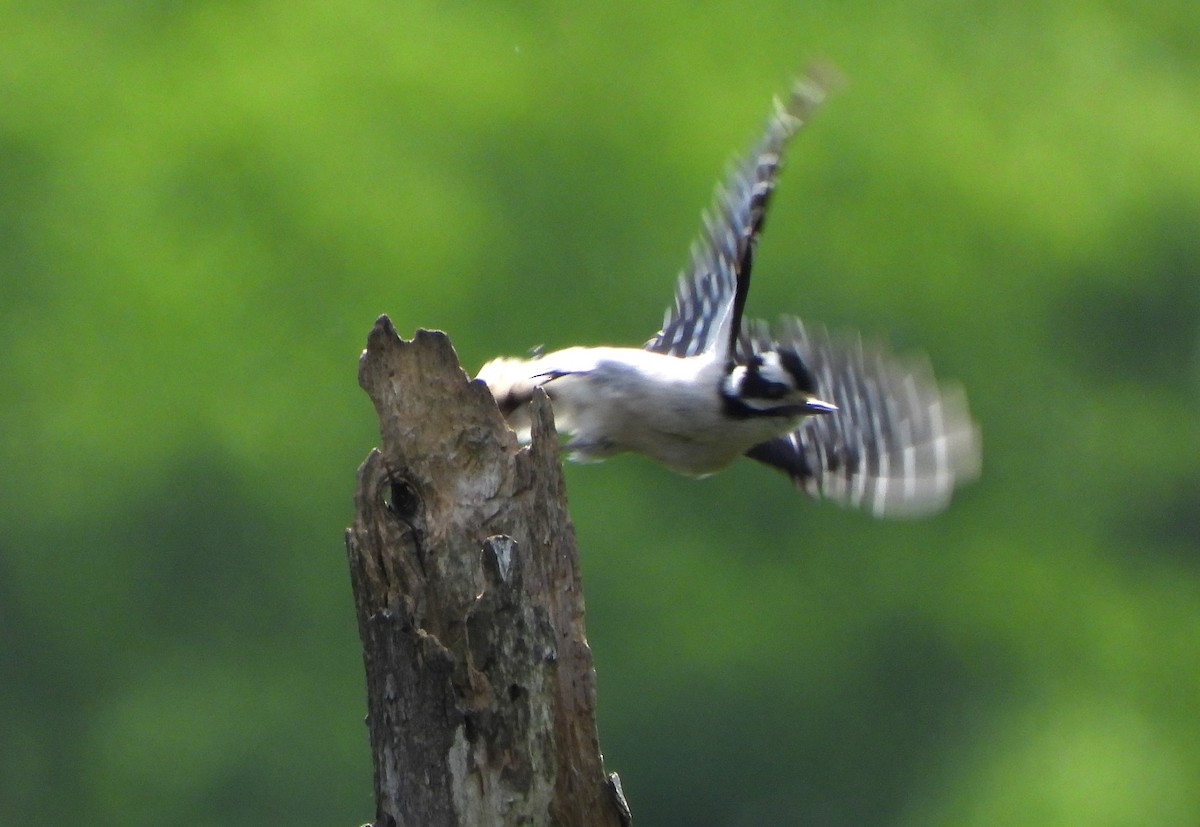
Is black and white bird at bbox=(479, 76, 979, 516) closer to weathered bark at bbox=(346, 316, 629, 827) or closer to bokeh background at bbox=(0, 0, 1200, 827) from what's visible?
weathered bark at bbox=(346, 316, 629, 827)

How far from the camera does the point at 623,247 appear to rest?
16.2 m

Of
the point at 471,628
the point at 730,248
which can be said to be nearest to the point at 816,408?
the point at 730,248

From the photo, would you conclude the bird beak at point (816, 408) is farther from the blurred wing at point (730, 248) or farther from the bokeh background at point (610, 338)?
the bokeh background at point (610, 338)

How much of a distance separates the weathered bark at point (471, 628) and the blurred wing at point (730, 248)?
4.05ft

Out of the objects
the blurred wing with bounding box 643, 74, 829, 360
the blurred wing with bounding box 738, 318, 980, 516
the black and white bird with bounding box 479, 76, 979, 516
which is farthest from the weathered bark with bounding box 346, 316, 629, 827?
the blurred wing with bounding box 738, 318, 980, 516

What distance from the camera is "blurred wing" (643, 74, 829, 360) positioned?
5109 mm

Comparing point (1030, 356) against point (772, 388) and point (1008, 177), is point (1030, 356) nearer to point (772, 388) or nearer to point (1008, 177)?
point (1008, 177)

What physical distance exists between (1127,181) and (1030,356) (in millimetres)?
2287

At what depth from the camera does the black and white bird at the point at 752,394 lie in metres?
5.42

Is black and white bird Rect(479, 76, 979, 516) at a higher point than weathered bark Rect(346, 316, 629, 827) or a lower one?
higher

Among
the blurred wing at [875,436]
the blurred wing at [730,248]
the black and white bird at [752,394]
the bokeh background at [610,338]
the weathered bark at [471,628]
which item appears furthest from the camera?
the bokeh background at [610,338]

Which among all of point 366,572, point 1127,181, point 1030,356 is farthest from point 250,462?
point 366,572

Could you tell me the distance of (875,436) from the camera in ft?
20.2

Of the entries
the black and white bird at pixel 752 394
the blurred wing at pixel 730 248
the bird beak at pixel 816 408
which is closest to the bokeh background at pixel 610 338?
the blurred wing at pixel 730 248
